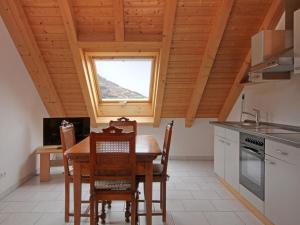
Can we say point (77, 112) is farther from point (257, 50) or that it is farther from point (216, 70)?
point (257, 50)

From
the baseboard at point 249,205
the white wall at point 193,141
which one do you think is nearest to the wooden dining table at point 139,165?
the baseboard at point 249,205

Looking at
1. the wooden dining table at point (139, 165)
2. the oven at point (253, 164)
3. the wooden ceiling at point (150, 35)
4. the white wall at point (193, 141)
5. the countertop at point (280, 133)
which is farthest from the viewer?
the white wall at point (193, 141)

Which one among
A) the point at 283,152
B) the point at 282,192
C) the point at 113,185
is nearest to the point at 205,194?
the point at 282,192

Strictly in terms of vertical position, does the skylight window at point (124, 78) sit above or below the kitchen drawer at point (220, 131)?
A: above

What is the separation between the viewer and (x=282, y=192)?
249cm

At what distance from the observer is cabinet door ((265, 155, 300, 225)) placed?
2.29 m

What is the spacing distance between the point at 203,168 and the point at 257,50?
275 centimetres

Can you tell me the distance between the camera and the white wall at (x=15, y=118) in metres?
3.81

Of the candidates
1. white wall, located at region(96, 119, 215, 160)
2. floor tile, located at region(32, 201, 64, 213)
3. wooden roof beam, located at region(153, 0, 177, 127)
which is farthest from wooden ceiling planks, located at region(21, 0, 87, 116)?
floor tile, located at region(32, 201, 64, 213)

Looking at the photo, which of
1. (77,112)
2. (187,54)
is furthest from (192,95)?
(77,112)

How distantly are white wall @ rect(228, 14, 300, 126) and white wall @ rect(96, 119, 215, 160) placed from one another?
4.61ft

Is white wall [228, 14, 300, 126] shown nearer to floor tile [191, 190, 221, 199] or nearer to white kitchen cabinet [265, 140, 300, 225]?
white kitchen cabinet [265, 140, 300, 225]

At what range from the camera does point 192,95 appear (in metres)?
5.40

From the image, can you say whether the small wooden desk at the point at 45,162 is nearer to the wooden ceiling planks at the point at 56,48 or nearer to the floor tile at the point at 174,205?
the wooden ceiling planks at the point at 56,48
